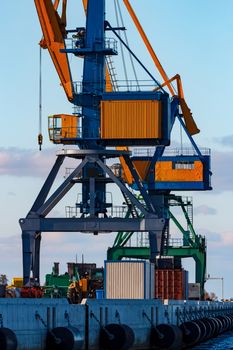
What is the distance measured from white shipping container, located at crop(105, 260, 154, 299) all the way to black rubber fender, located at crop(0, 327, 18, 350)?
34.3 meters

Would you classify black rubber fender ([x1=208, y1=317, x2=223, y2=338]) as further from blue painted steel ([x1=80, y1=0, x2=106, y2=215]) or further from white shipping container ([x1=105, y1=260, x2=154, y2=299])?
blue painted steel ([x1=80, y1=0, x2=106, y2=215])

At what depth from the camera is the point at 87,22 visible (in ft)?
383

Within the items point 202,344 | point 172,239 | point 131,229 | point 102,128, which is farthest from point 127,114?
point 172,239

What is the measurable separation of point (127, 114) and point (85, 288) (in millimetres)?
18610

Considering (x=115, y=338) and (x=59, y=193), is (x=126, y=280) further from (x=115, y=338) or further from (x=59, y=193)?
(x=59, y=193)

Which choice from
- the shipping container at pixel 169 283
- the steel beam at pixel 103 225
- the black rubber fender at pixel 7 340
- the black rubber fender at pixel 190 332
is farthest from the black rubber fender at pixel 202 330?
the black rubber fender at pixel 7 340

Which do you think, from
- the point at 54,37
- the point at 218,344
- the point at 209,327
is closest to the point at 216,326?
the point at 209,327

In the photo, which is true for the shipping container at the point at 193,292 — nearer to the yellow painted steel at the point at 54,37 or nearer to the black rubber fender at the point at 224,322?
the black rubber fender at the point at 224,322

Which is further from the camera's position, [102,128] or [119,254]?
[119,254]

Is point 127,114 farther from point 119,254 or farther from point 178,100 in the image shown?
point 119,254

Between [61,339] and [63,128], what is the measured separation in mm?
62237

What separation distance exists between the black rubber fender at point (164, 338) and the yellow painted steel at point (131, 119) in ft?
130

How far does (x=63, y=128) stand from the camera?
114 meters

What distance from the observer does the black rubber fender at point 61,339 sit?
2064 inches
